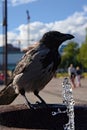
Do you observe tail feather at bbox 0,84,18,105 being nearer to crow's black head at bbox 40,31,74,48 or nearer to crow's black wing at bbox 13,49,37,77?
crow's black wing at bbox 13,49,37,77

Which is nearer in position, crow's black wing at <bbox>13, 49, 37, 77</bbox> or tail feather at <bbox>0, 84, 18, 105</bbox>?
crow's black wing at <bbox>13, 49, 37, 77</bbox>

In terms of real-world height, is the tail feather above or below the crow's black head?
below

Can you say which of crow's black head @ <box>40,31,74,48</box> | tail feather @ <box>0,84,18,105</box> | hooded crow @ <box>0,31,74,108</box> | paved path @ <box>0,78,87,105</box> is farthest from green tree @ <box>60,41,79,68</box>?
crow's black head @ <box>40,31,74,48</box>

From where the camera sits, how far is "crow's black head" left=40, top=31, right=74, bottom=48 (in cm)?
599

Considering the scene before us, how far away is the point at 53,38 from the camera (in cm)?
600

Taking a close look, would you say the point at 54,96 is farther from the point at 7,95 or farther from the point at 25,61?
the point at 25,61

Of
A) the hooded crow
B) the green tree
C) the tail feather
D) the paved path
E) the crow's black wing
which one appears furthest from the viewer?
the green tree

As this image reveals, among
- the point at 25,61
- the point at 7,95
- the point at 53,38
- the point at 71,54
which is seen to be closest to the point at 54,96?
the point at 7,95

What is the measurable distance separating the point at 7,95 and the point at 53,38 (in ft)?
3.28

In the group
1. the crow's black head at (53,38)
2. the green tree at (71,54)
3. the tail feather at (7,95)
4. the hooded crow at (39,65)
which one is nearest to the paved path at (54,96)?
the tail feather at (7,95)

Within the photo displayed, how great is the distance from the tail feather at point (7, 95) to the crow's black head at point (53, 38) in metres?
0.84

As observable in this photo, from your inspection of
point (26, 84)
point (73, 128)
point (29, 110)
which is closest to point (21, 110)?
point (29, 110)

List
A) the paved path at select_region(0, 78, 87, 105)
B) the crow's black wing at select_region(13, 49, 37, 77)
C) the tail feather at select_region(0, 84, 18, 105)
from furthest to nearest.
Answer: the paved path at select_region(0, 78, 87, 105) < the tail feather at select_region(0, 84, 18, 105) < the crow's black wing at select_region(13, 49, 37, 77)

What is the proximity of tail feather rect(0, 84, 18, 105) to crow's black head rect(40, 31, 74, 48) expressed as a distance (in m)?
0.84
